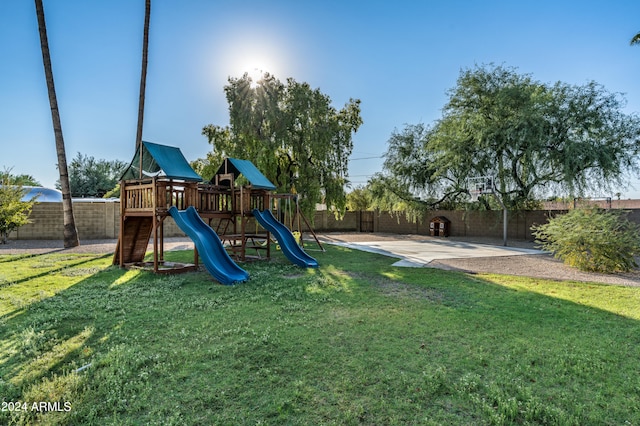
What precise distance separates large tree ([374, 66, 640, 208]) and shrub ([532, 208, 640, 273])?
5.19 metres

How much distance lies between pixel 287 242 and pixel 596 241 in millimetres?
7145

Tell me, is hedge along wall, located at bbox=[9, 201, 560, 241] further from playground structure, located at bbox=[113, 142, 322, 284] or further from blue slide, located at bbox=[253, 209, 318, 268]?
playground structure, located at bbox=[113, 142, 322, 284]

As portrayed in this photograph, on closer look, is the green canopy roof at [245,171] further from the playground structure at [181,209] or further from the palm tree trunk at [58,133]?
the palm tree trunk at [58,133]

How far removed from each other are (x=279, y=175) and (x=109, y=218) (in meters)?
7.98

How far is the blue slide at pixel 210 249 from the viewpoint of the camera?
6121 millimetres

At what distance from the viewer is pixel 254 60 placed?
13328mm

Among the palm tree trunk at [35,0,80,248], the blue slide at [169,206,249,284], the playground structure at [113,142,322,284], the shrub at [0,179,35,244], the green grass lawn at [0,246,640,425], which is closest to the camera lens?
the green grass lawn at [0,246,640,425]

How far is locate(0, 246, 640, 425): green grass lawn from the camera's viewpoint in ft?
6.99

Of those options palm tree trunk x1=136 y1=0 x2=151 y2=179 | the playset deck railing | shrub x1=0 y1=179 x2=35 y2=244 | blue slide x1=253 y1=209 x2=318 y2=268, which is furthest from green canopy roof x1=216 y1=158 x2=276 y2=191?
shrub x1=0 y1=179 x2=35 y2=244

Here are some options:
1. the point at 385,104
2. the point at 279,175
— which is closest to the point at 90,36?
the point at 279,175

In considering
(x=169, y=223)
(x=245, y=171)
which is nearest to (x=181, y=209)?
(x=245, y=171)

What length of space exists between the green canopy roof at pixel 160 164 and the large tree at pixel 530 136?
37.3ft

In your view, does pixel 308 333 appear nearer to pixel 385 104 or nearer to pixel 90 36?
pixel 90 36

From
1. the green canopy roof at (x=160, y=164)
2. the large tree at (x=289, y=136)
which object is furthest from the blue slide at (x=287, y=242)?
the large tree at (x=289, y=136)
